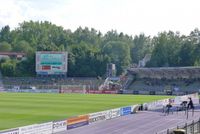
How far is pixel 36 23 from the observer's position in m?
196

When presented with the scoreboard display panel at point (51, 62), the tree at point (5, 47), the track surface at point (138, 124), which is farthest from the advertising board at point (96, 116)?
the tree at point (5, 47)

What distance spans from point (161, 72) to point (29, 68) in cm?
3822

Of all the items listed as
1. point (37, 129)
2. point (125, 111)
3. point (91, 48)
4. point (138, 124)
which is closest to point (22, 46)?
point (91, 48)

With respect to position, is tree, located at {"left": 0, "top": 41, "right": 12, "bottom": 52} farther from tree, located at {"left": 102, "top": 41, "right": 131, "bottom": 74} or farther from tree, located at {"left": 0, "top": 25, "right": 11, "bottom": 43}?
tree, located at {"left": 102, "top": 41, "right": 131, "bottom": 74}

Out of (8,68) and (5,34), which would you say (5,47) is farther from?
(8,68)

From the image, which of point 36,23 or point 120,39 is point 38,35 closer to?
point 36,23

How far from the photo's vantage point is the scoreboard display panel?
100938 mm

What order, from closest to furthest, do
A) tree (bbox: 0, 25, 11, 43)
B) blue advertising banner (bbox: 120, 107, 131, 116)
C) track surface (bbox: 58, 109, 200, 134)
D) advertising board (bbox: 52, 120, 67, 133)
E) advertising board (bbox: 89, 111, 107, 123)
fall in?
advertising board (bbox: 52, 120, 67, 133) < track surface (bbox: 58, 109, 200, 134) < advertising board (bbox: 89, 111, 107, 123) < blue advertising banner (bbox: 120, 107, 131, 116) < tree (bbox: 0, 25, 11, 43)

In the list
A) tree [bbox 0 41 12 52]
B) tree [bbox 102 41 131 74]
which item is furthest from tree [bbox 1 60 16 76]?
tree [bbox 0 41 12 52]

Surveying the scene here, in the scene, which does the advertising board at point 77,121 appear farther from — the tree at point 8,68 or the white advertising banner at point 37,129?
the tree at point 8,68

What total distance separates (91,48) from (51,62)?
113 ft

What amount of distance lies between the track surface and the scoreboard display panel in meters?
56.2

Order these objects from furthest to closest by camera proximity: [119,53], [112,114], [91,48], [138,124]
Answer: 1. [119,53]
2. [91,48]
3. [112,114]
4. [138,124]

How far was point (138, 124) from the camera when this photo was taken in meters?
37.1
